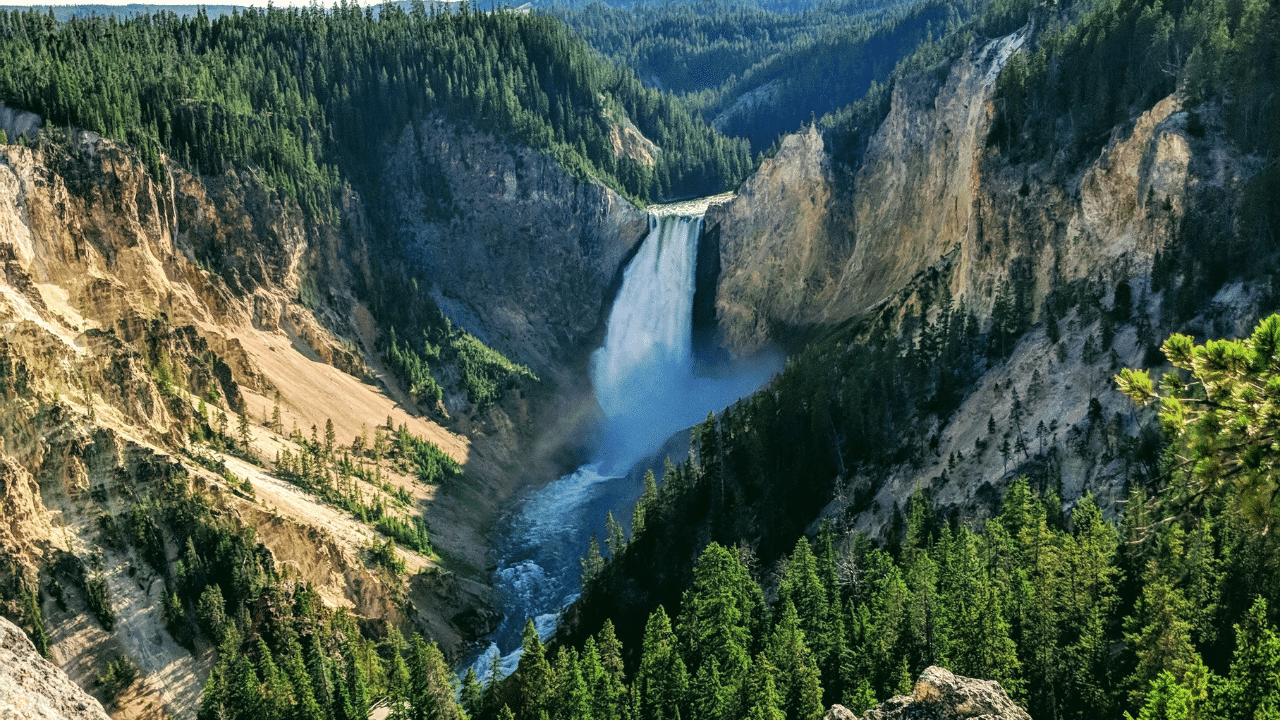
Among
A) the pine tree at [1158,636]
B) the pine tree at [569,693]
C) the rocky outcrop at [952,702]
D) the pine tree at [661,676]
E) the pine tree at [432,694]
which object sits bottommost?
the pine tree at [432,694]

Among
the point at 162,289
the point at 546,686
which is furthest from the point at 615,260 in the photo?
the point at 546,686

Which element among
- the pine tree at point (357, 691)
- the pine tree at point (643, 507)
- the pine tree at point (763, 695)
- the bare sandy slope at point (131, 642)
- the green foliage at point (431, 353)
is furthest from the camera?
the green foliage at point (431, 353)

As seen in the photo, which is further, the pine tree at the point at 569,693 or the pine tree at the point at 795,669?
the pine tree at the point at 569,693

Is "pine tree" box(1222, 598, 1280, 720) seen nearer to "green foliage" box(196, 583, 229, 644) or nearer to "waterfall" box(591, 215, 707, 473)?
"green foliage" box(196, 583, 229, 644)

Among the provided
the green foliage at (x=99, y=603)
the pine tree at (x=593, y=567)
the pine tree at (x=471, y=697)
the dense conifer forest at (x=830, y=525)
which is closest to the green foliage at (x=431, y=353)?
the dense conifer forest at (x=830, y=525)

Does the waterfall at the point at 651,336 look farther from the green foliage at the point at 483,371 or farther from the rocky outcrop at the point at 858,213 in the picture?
the green foliage at the point at 483,371

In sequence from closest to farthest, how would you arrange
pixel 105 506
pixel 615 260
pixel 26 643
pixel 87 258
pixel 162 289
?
pixel 26 643
pixel 105 506
pixel 87 258
pixel 162 289
pixel 615 260

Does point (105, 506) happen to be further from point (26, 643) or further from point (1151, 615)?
point (1151, 615)
